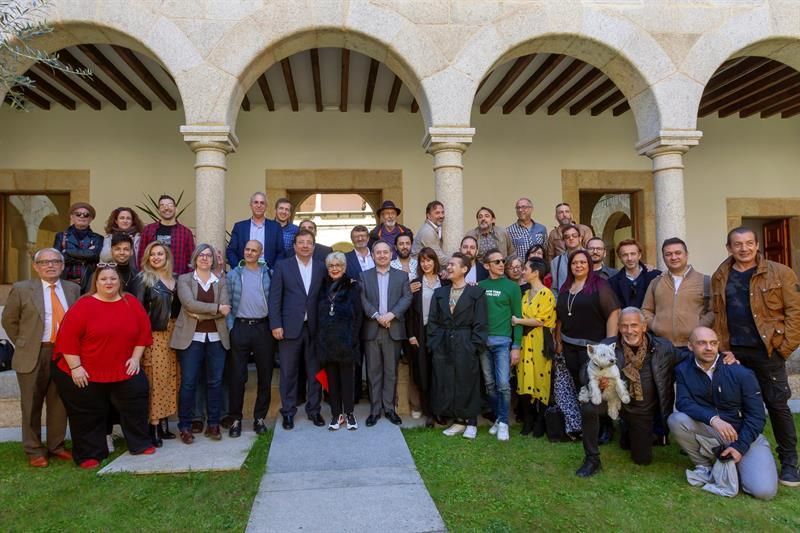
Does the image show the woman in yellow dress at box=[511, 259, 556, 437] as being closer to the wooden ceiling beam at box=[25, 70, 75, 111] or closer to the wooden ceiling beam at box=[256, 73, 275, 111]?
the wooden ceiling beam at box=[256, 73, 275, 111]

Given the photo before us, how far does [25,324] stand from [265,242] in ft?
6.14

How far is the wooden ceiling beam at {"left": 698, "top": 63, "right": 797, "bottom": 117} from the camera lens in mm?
6657

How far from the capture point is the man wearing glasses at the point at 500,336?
13.4ft

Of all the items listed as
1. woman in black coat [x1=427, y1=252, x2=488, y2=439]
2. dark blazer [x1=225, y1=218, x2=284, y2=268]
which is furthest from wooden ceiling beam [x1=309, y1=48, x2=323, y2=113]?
woman in black coat [x1=427, y1=252, x2=488, y2=439]

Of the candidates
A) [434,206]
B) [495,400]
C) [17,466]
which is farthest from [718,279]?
[17,466]

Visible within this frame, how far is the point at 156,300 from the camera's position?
3865 millimetres

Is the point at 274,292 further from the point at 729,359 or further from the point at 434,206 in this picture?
the point at 729,359

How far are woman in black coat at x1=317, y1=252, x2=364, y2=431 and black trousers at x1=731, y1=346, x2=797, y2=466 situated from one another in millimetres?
2735

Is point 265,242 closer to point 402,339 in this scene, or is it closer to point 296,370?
point 296,370

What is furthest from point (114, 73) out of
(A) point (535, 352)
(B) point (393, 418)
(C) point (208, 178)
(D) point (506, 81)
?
(A) point (535, 352)

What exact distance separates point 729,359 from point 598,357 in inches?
30.8

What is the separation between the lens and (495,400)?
4.25 meters

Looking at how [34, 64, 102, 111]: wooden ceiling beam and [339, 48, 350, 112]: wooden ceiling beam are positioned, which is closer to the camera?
[339, 48, 350, 112]: wooden ceiling beam

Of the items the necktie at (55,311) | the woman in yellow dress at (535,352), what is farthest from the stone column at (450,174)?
the necktie at (55,311)
